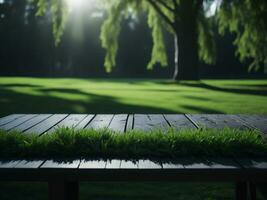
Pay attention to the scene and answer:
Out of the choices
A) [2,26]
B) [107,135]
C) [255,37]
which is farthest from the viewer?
[2,26]

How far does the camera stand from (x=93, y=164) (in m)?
2.21

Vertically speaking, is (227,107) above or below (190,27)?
below

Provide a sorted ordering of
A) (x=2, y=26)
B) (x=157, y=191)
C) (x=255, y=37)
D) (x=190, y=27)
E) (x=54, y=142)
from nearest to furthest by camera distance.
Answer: (x=54, y=142), (x=157, y=191), (x=255, y=37), (x=190, y=27), (x=2, y=26)

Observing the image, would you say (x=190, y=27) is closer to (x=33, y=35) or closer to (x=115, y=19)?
(x=115, y=19)

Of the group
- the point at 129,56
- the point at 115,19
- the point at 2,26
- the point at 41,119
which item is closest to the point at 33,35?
the point at 2,26

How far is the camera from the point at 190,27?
2067 cm

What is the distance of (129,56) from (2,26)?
1457 centimetres

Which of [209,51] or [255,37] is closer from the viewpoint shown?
[255,37]

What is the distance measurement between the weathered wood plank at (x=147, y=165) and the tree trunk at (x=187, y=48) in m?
19.0

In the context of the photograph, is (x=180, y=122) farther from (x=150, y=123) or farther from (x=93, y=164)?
(x=93, y=164)

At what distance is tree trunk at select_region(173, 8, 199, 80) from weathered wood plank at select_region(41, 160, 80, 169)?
62.5ft

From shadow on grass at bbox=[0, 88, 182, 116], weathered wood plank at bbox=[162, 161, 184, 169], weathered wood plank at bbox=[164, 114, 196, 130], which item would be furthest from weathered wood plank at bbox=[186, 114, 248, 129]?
shadow on grass at bbox=[0, 88, 182, 116]

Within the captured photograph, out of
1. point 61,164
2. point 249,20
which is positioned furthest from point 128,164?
point 249,20

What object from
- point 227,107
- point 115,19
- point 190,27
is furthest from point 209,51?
point 227,107
